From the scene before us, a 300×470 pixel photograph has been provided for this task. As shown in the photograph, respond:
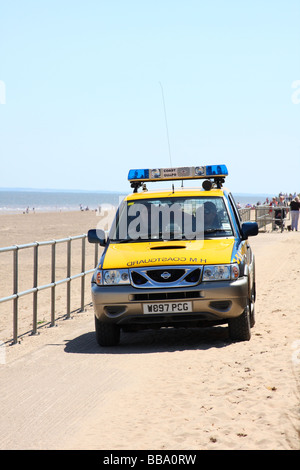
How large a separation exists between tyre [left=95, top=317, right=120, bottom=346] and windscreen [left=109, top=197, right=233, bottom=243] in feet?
3.63

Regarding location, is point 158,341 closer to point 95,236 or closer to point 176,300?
point 176,300

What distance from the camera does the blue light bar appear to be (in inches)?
402

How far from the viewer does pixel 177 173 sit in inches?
405

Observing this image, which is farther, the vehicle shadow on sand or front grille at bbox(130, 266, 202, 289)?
the vehicle shadow on sand

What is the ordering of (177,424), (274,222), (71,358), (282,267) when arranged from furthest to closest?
(274,222)
(282,267)
(71,358)
(177,424)

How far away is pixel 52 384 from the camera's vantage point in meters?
7.14

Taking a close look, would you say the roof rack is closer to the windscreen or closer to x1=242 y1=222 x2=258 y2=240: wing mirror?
the windscreen

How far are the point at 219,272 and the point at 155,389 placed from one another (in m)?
2.10

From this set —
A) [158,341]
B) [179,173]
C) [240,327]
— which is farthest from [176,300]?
[179,173]

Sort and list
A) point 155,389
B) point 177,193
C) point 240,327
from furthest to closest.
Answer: point 177,193
point 240,327
point 155,389

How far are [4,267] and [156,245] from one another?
44.2ft

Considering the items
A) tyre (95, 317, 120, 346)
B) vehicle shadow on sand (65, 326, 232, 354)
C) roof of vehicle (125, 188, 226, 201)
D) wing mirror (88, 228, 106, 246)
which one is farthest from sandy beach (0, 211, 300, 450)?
roof of vehicle (125, 188, 226, 201)

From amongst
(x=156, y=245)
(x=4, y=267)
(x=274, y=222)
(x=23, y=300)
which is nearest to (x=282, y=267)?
(x=23, y=300)

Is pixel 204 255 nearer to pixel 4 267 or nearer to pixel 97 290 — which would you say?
pixel 97 290
